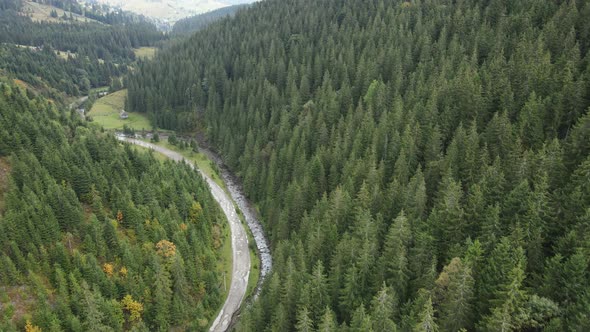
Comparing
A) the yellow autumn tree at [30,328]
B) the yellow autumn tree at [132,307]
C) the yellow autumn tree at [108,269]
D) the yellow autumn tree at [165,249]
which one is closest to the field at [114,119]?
the yellow autumn tree at [165,249]

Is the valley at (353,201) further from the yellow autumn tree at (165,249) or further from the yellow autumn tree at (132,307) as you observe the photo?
the yellow autumn tree at (132,307)

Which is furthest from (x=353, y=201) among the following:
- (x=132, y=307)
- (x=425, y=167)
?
(x=132, y=307)

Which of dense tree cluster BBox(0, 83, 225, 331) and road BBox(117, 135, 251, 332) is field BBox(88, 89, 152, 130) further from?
dense tree cluster BBox(0, 83, 225, 331)

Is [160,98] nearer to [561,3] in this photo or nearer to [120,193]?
[120,193]

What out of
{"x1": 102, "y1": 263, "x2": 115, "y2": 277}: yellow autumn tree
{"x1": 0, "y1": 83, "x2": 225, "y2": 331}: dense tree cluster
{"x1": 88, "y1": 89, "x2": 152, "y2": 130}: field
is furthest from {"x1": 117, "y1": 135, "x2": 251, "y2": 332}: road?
{"x1": 88, "y1": 89, "x2": 152, "y2": 130}: field

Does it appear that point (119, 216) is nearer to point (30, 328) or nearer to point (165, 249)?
point (165, 249)

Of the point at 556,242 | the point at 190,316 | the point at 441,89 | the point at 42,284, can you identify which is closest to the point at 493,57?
the point at 441,89
